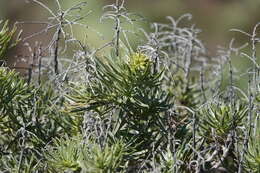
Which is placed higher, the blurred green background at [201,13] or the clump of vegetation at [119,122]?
the blurred green background at [201,13]

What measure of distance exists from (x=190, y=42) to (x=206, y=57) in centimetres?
9

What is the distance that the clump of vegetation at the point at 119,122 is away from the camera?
0.49 metres

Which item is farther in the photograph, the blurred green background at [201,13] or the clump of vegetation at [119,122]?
the blurred green background at [201,13]

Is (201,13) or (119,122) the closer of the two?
(119,122)

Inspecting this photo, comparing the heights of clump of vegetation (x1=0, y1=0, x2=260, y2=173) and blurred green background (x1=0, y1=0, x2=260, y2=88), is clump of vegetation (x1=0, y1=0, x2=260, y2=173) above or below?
below

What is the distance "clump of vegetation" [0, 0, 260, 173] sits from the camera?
1.59ft

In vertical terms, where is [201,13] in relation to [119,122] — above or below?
above

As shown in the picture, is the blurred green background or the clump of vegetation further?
the blurred green background

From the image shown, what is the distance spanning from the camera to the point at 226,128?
0.51m

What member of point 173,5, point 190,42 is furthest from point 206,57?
point 173,5

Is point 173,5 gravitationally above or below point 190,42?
above

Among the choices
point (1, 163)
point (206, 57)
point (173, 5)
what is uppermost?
point (173, 5)

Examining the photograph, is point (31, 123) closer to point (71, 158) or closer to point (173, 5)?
point (71, 158)

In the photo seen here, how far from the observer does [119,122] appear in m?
0.51
